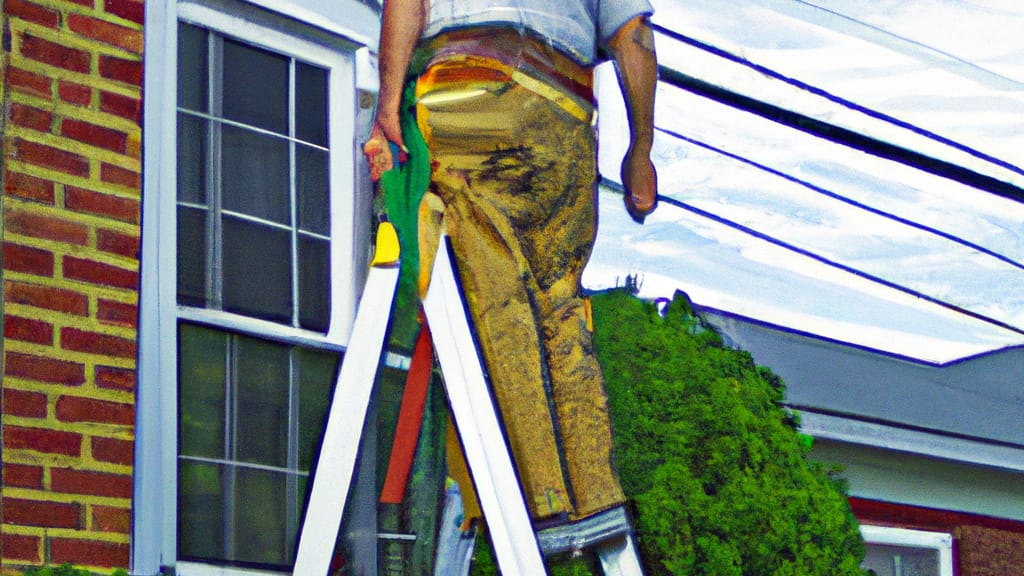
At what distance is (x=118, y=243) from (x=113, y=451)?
1.98 feet

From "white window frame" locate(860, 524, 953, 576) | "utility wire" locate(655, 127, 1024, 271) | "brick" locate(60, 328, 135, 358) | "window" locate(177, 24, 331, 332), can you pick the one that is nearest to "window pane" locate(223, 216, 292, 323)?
"window" locate(177, 24, 331, 332)

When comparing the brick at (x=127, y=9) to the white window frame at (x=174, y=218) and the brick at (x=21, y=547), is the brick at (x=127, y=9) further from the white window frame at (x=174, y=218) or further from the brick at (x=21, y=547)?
the brick at (x=21, y=547)

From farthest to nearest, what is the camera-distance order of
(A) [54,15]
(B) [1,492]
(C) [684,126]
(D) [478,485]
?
(C) [684,126] < (D) [478,485] < (A) [54,15] < (B) [1,492]

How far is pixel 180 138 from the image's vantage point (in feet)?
14.1

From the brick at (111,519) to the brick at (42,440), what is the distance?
18 centimetres

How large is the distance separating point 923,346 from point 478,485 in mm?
2218

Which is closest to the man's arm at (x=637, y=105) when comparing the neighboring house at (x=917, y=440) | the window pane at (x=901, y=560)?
the neighboring house at (x=917, y=440)

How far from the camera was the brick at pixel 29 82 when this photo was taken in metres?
3.96

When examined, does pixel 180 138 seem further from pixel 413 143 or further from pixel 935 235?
pixel 935 235

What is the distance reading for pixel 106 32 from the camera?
416 centimetres

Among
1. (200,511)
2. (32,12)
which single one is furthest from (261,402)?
(32,12)

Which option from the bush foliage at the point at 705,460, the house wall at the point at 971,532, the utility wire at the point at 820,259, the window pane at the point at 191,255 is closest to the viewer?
the window pane at the point at 191,255

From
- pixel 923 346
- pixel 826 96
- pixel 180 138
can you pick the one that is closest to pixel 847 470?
pixel 923 346

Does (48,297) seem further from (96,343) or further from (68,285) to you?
(96,343)
